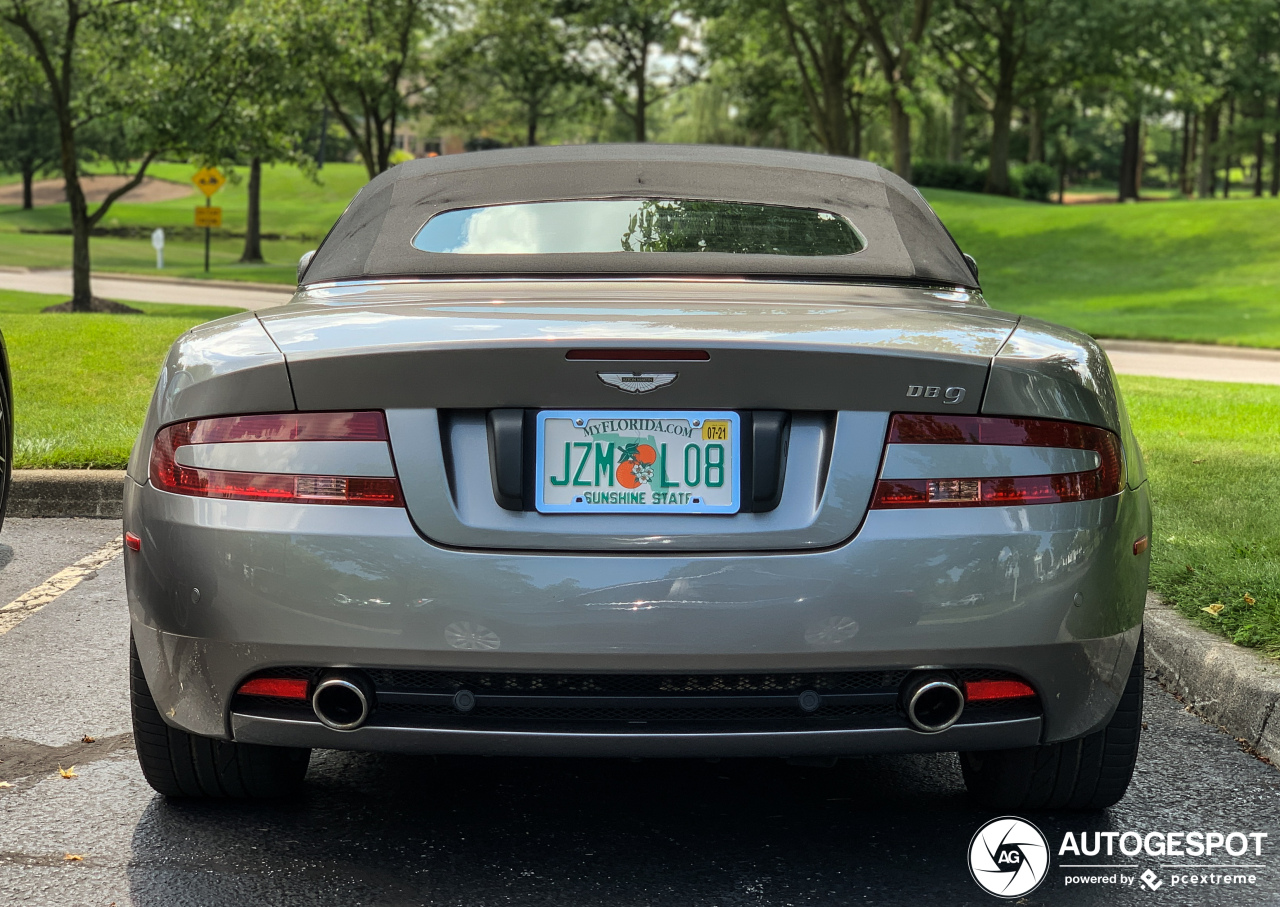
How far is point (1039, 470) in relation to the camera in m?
2.69

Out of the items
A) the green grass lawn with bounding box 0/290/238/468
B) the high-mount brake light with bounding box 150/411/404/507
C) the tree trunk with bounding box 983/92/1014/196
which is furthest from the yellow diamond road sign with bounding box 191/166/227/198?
the high-mount brake light with bounding box 150/411/404/507

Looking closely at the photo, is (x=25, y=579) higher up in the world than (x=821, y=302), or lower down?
lower down

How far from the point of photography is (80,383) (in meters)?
10.1

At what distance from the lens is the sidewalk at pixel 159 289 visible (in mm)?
25875

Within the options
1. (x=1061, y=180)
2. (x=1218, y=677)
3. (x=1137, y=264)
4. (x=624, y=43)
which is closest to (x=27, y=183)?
(x=624, y=43)

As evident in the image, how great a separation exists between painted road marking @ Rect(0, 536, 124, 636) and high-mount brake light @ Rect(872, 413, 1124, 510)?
305 cm

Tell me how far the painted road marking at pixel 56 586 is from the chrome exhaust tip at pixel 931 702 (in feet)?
9.98

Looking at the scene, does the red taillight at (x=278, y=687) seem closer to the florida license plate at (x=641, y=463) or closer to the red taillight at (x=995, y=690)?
the florida license plate at (x=641, y=463)

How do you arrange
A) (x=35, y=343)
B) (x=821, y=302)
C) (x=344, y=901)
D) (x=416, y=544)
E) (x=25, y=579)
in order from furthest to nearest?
1. (x=35, y=343)
2. (x=25, y=579)
3. (x=821, y=302)
4. (x=344, y=901)
5. (x=416, y=544)

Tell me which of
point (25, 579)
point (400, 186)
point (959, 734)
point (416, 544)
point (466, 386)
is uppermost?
point (400, 186)

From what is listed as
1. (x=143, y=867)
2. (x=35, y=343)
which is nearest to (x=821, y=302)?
(x=143, y=867)

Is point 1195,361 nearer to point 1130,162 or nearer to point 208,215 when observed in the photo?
point 208,215

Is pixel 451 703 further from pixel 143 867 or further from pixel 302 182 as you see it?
pixel 302 182

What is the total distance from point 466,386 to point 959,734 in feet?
3.83
